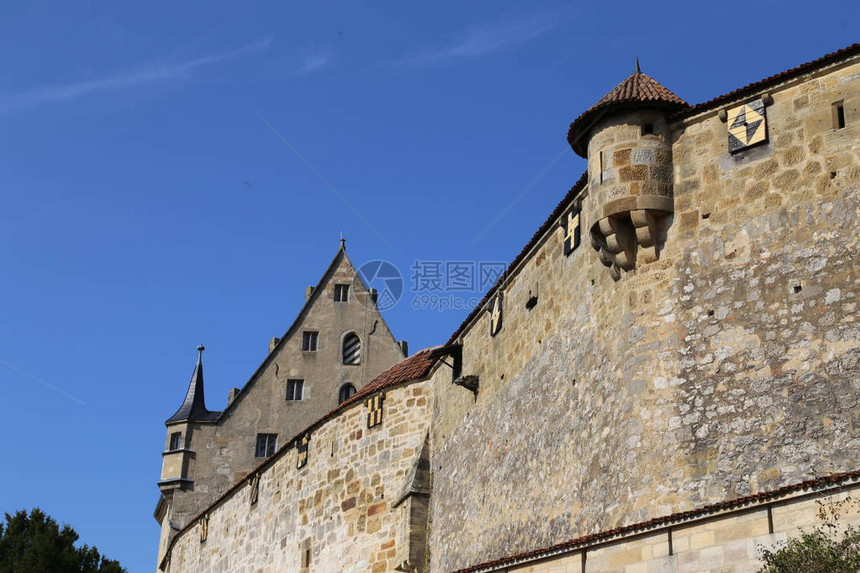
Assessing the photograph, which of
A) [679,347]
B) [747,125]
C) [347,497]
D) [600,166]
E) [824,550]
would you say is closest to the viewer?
[824,550]

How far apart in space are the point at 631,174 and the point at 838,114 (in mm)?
2790

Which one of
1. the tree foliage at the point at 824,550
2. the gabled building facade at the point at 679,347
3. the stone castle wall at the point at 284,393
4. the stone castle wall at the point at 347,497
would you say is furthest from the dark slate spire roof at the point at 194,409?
the tree foliage at the point at 824,550

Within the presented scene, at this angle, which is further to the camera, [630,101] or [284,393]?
[284,393]

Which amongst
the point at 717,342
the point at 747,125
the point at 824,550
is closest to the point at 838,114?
the point at 747,125

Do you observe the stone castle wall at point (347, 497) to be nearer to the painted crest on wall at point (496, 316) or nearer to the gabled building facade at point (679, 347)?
the gabled building facade at point (679, 347)

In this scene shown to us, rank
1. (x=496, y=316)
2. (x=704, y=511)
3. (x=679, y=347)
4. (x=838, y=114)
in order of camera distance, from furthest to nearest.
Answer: (x=496, y=316), (x=679, y=347), (x=838, y=114), (x=704, y=511)

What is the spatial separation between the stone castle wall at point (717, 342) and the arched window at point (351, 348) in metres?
24.4

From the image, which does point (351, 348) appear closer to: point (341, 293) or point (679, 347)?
point (341, 293)

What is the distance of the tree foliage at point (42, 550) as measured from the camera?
39969 millimetres

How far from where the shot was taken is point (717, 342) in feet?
50.3

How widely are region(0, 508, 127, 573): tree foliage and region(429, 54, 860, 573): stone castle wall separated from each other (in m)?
25.7

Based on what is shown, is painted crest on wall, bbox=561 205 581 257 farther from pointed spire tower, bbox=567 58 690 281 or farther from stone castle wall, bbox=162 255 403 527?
stone castle wall, bbox=162 255 403 527

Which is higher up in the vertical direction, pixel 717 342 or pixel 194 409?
pixel 194 409

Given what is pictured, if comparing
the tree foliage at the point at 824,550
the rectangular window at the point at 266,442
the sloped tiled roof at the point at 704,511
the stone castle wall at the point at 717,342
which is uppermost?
the rectangular window at the point at 266,442
